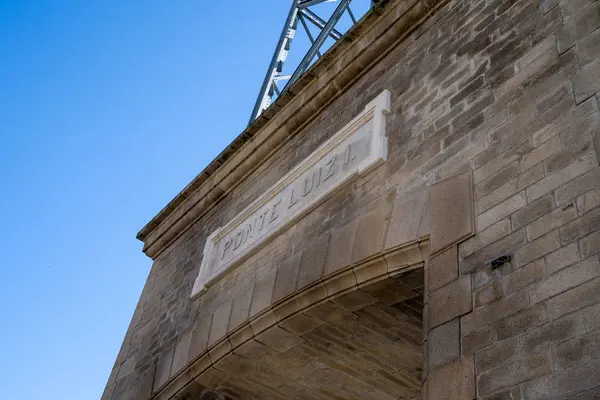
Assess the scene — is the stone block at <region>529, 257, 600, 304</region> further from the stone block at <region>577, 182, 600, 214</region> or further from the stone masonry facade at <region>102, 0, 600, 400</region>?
the stone block at <region>577, 182, 600, 214</region>

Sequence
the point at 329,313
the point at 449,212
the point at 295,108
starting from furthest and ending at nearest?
the point at 295,108 < the point at 329,313 < the point at 449,212

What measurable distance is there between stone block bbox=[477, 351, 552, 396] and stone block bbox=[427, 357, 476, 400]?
60mm

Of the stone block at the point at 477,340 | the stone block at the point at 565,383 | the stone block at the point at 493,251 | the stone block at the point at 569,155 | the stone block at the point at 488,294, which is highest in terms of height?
the stone block at the point at 569,155

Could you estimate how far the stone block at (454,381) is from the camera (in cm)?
311

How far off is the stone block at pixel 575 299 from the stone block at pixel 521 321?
5cm

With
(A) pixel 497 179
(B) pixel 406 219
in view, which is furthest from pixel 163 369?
(A) pixel 497 179

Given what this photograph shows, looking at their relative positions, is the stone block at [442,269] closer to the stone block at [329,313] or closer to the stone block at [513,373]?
the stone block at [513,373]

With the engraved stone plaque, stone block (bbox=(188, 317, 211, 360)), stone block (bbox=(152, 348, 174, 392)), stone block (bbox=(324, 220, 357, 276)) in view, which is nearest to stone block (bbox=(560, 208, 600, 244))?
stone block (bbox=(324, 220, 357, 276))

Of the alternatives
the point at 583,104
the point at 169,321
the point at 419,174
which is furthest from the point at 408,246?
the point at 169,321

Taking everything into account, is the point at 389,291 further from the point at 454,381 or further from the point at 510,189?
the point at 454,381

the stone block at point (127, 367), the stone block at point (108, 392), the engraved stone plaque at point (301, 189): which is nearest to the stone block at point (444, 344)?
the engraved stone plaque at point (301, 189)

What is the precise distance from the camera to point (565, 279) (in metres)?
3.04

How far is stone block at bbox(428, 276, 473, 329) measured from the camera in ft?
11.2

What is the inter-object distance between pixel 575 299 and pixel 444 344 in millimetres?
715
